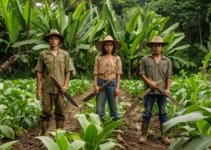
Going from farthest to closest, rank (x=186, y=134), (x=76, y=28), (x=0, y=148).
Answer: (x=76, y=28) → (x=186, y=134) → (x=0, y=148)

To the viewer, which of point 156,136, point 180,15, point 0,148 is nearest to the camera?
point 0,148

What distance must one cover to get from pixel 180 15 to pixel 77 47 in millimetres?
10391

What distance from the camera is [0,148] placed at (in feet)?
6.75

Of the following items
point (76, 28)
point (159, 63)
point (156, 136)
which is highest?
point (76, 28)

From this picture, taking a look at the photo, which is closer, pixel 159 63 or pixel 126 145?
pixel 126 145

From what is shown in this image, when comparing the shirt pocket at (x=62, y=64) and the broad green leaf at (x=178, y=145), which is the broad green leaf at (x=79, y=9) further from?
the broad green leaf at (x=178, y=145)

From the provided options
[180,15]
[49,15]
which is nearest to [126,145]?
[49,15]

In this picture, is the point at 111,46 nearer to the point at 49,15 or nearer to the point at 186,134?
the point at 186,134

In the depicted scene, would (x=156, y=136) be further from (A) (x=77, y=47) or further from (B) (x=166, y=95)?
(A) (x=77, y=47)

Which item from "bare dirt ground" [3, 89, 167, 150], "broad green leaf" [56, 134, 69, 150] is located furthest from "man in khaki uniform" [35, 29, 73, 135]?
"broad green leaf" [56, 134, 69, 150]

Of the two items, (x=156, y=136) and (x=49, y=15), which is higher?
(x=49, y=15)

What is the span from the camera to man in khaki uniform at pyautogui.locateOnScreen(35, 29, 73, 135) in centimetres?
379

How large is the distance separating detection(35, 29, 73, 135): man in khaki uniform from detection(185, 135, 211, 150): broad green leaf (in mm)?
2058

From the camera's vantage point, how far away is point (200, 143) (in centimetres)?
200
